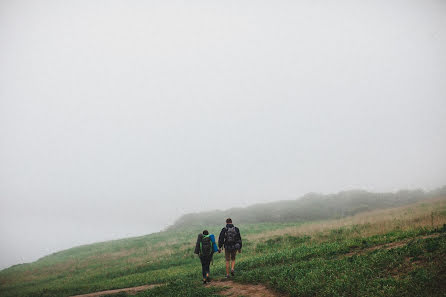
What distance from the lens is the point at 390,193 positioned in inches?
2425

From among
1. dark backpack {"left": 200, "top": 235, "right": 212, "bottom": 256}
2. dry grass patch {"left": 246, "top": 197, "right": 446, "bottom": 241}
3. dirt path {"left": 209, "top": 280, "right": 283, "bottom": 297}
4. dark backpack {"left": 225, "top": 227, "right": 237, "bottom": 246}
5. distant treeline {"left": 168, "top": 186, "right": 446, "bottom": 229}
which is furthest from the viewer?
distant treeline {"left": 168, "top": 186, "right": 446, "bottom": 229}

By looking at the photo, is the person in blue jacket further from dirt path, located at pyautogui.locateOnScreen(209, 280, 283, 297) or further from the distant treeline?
the distant treeline

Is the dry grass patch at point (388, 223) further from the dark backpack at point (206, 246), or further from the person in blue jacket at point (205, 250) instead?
the dark backpack at point (206, 246)

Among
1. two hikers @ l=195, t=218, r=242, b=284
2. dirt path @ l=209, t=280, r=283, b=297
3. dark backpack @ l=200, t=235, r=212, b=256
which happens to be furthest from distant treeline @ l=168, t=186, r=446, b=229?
dirt path @ l=209, t=280, r=283, b=297

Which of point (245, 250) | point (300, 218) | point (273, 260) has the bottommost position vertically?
point (300, 218)

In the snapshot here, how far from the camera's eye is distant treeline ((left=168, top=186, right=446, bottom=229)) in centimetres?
5550

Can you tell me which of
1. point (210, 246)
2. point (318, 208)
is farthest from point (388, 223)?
point (318, 208)

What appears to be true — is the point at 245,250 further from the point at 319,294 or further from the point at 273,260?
the point at 319,294

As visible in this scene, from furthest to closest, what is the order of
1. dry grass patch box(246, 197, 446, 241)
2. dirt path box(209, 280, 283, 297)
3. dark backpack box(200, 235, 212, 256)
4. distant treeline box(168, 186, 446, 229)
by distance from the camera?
distant treeline box(168, 186, 446, 229)
dry grass patch box(246, 197, 446, 241)
dark backpack box(200, 235, 212, 256)
dirt path box(209, 280, 283, 297)

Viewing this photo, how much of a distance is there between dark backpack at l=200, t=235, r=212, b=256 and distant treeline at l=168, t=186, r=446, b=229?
46.2m

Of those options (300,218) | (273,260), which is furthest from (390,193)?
(273,260)

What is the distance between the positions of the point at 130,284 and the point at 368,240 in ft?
55.4

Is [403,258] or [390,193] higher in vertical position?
[403,258]

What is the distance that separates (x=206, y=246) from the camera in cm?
1459
